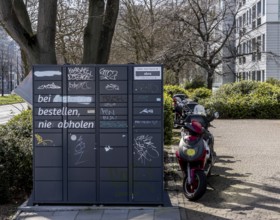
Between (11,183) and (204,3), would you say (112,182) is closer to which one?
(11,183)

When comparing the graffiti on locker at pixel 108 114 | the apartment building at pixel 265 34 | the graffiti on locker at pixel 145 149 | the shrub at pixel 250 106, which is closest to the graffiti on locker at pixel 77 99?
the graffiti on locker at pixel 108 114

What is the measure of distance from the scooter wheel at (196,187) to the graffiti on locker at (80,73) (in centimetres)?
199

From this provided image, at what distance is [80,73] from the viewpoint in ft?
19.5

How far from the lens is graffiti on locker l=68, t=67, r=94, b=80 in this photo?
19.5 ft

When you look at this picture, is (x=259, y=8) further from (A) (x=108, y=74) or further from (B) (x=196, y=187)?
(A) (x=108, y=74)

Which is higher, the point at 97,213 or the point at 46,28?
the point at 46,28

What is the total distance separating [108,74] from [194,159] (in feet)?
5.65

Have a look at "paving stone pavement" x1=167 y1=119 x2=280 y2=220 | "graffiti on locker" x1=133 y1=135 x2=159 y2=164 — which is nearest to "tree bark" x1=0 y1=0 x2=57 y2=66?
"graffiti on locker" x1=133 y1=135 x2=159 y2=164

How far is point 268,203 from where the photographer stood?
629cm

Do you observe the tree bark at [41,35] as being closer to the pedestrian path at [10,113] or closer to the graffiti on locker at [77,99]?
the graffiti on locker at [77,99]

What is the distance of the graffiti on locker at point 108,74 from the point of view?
5918 mm

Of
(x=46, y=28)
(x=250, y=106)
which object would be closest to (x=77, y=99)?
(x=46, y=28)

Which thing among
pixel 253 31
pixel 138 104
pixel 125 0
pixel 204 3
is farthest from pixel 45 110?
pixel 253 31

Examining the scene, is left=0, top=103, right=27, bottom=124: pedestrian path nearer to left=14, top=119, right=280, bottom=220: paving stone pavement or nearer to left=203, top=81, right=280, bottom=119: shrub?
left=14, top=119, right=280, bottom=220: paving stone pavement
